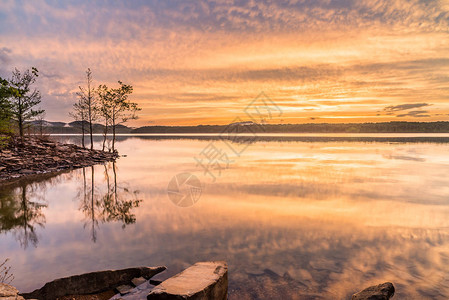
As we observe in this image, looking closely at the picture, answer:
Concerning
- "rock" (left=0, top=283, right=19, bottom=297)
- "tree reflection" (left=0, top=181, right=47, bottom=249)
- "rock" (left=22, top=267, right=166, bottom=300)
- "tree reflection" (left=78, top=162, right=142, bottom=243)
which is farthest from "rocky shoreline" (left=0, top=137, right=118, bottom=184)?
"rock" (left=0, top=283, right=19, bottom=297)

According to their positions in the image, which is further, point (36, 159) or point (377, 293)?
point (36, 159)

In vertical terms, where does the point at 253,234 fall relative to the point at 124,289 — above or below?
below

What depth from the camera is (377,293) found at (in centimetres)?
741

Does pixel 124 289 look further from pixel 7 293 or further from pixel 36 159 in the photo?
pixel 36 159

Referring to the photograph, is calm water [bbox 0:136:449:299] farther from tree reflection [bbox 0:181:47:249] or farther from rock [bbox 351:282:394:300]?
rock [bbox 351:282:394:300]

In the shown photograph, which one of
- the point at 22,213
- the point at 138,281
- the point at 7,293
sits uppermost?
the point at 7,293

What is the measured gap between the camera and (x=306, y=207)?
17.7 m

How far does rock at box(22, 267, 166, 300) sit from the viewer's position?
25.5 feet

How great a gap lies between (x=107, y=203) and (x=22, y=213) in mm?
4927

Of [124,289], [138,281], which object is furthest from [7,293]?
[138,281]

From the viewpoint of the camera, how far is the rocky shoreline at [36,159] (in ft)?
101

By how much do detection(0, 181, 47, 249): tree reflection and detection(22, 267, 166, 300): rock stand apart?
5.42 m

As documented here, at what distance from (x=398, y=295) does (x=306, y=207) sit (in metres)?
9.58

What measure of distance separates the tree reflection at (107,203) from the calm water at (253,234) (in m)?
0.07
